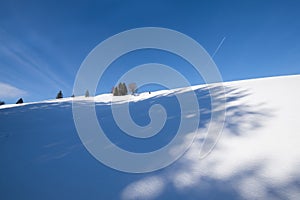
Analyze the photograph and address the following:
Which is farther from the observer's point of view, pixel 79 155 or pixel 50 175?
pixel 79 155

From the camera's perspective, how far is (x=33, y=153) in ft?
9.59

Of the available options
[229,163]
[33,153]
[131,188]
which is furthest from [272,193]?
[33,153]

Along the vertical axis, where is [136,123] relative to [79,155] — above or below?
above

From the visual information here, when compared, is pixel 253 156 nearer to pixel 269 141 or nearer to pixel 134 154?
pixel 269 141

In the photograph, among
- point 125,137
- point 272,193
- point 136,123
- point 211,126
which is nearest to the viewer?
point 272,193

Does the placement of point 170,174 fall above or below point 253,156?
above

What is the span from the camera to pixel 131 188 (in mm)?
1918

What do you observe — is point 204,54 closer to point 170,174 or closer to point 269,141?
point 269,141

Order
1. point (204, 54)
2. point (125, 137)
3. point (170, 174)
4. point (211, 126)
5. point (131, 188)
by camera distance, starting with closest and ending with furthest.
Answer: point (131, 188), point (170, 174), point (211, 126), point (125, 137), point (204, 54)

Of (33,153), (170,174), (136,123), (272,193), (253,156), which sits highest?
(136,123)

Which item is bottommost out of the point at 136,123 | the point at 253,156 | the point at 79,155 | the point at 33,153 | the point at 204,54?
the point at 253,156

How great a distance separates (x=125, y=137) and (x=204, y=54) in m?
4.32

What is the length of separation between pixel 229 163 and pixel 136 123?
2.80 metres

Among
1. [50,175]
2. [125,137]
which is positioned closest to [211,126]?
[125,137]
